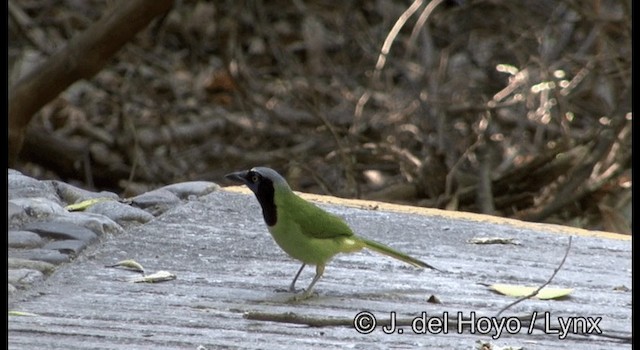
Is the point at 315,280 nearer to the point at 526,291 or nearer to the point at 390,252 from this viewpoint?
the point at 390,252

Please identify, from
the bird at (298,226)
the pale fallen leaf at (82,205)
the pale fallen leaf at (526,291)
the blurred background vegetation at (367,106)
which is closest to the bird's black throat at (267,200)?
the bird at (298,226)

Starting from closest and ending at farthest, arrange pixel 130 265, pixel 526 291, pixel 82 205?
pixel 130 265 < pixel 526 291 < pixel 82 205

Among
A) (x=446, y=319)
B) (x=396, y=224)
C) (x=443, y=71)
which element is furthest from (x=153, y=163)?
(x=446, y=319)

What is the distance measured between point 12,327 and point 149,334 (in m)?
0.30

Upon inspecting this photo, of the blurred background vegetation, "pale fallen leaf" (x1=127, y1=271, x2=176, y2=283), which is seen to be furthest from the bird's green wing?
the blurred background vegetation

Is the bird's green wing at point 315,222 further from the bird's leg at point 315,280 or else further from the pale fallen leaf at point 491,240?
the pale fallen leaf at point 491,240

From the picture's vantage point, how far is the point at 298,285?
3.68 meters

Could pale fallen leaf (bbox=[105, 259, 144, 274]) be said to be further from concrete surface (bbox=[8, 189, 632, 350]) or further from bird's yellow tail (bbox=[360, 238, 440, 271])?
bird's yellow tail (bbox=[360, 238, 440, 271])

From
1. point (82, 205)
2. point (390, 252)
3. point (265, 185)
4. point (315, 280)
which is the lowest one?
point (315, 280)

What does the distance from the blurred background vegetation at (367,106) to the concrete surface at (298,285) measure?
3.03m

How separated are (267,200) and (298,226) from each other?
11 cm

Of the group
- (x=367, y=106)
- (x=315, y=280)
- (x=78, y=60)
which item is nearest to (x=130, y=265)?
(x=315, y=280)

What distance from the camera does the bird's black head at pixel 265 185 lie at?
359cm

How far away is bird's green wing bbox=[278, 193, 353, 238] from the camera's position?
3.59 metres
